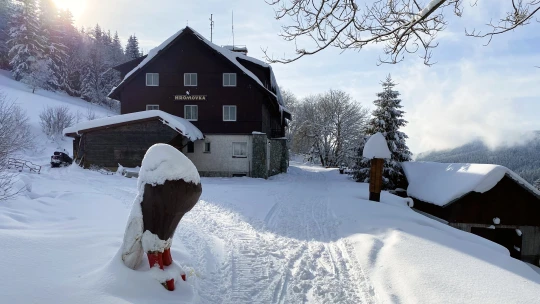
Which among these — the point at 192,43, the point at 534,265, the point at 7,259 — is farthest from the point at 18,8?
the point at 534,265

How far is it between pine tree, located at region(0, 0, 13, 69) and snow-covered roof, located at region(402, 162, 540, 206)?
65.4 meters

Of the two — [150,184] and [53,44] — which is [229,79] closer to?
[150,184]

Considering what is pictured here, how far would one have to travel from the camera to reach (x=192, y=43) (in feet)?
80.1

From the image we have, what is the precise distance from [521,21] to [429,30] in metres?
1.23

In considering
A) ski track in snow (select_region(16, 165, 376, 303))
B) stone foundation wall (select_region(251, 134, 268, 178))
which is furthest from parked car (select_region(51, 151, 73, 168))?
ski track in snow (select_region(16, 165, 376, 303))

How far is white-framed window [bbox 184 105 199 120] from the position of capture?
81.0 feet

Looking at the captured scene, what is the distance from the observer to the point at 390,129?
23.8 m

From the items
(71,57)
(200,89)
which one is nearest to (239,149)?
(200,89)

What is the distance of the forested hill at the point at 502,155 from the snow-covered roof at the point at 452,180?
1237 inches

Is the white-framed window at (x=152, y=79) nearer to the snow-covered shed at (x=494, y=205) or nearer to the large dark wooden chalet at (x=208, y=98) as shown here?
the large dark wooden chalet at (x=208, y=98)

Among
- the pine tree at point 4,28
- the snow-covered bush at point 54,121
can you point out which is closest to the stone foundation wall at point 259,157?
the snow-covered bush at point 54,121

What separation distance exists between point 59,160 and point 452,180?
1071 inches

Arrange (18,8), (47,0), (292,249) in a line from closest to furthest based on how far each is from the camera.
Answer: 1. (292,249)
2. (18,8)
3. (47,0)

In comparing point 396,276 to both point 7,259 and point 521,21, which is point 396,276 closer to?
point 521,21
